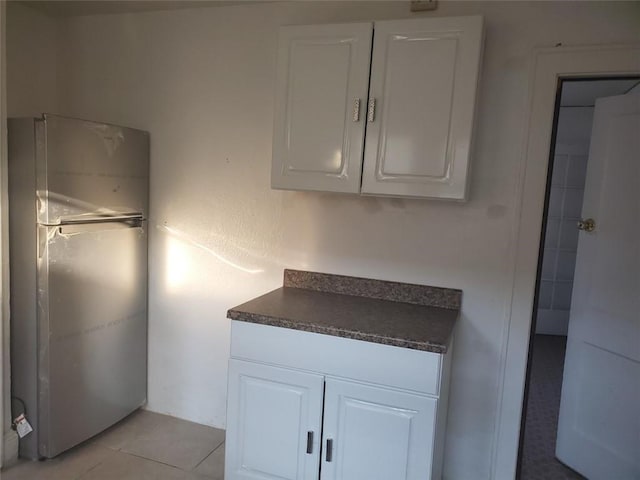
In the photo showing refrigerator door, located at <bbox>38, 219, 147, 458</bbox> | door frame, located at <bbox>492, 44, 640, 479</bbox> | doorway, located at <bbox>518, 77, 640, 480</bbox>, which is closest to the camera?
door frame, located at <bbox>492, 44, 640, 479</bbox>

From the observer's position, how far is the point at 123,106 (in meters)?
2.63

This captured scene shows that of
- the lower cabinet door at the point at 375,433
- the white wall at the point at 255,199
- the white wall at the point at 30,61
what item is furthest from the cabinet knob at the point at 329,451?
the white wall at the point at 30,61

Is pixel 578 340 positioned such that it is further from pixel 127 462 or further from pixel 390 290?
pixel 127 462

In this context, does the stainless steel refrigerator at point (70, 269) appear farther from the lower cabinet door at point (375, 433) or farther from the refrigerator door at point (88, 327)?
the lower cabinet door at point (375, 433)

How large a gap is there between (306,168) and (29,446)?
1.88 m

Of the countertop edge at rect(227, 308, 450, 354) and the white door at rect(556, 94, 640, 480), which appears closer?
the countertop edge at rect(227, 308, 450, 354)

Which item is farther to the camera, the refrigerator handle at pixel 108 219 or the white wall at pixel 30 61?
the white wall at pixel 30 61

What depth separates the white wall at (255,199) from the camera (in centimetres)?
201

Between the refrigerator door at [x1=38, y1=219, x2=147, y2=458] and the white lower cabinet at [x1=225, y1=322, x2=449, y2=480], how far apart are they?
0.89 metres

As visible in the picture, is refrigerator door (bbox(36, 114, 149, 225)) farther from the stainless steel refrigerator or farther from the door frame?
the door frame

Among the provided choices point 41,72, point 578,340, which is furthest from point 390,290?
point 41,72

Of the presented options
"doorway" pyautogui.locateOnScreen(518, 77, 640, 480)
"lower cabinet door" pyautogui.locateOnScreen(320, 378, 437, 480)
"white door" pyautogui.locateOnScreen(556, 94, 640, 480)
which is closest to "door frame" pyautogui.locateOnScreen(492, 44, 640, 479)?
"white door" pyautogui.locateOnScreen(556, 94, 640, 480)

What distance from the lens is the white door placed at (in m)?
2.14

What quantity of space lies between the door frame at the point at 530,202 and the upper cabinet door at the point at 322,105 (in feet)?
2.39
